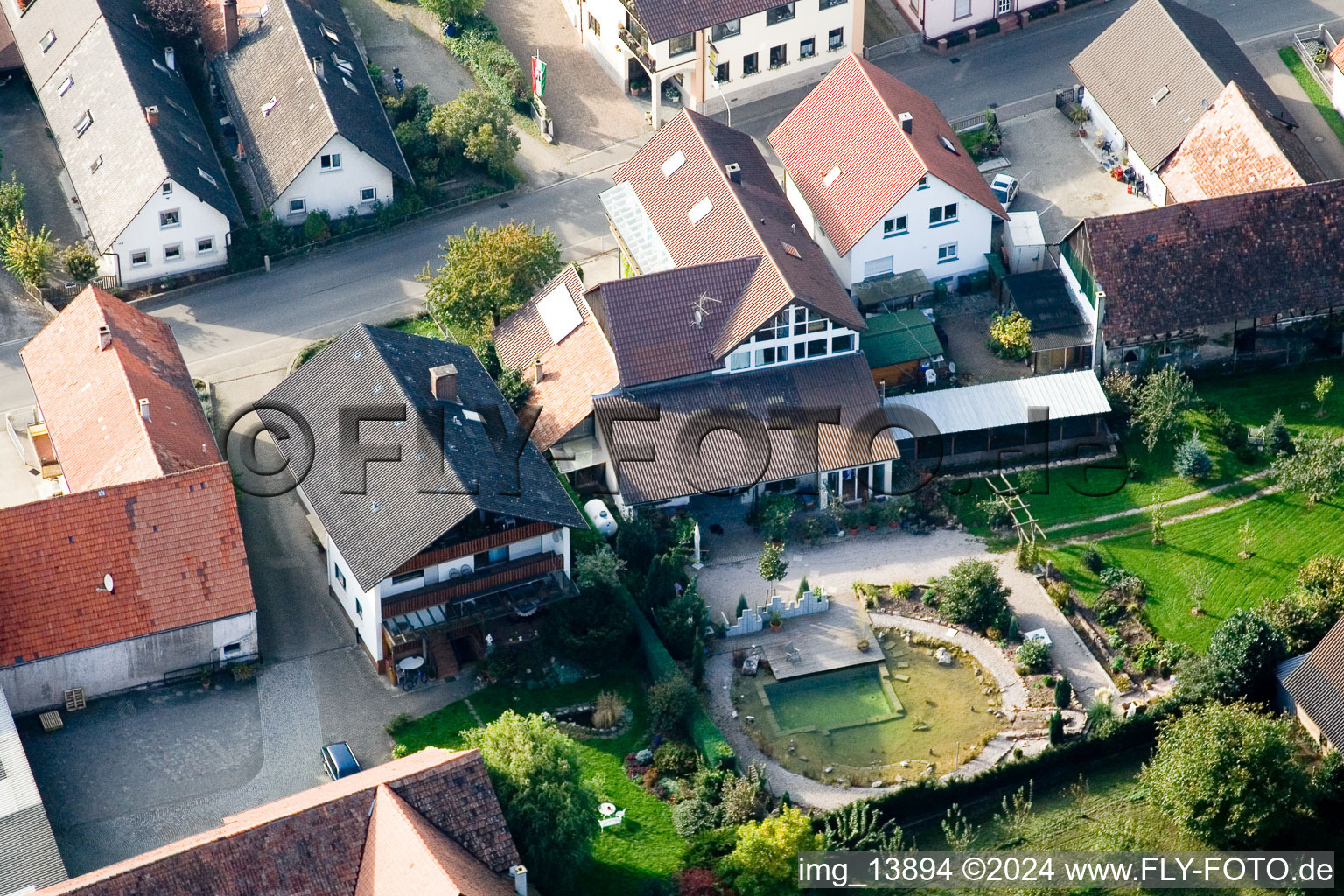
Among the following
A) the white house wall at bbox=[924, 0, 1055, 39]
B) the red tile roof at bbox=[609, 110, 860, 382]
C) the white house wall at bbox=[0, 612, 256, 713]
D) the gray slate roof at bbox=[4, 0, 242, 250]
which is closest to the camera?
the white house wall at bbox=[0, 612, 256, 713]

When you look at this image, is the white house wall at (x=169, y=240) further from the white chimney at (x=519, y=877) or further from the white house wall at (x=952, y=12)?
the white chimney at (x=519, y=877)

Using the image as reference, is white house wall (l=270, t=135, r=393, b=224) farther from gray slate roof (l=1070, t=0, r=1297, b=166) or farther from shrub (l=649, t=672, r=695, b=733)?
gray slate roof (l=1070, t=0, r=1297, b=166)

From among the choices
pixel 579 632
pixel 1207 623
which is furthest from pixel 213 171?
pixel 1207 623

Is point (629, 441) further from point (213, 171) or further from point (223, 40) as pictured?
point (223, 40)

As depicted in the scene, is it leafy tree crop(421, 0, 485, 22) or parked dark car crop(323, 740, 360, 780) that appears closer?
parked dark car crop(323, 740, 360, 780)

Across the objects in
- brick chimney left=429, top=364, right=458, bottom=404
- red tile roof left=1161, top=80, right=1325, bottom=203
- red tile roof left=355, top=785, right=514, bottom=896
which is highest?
brick chimney left=429, top=364, right=458, bottom=404

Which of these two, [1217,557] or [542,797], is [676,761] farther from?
[1217,557]

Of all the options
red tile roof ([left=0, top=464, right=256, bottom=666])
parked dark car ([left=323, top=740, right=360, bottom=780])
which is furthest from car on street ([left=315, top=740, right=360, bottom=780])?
red tile roof ([left=0, top=464, right=256, bottom=666])

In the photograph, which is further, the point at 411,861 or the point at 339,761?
the point at 339,761

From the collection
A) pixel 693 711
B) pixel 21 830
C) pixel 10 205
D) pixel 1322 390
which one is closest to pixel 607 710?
pixel 693 711
